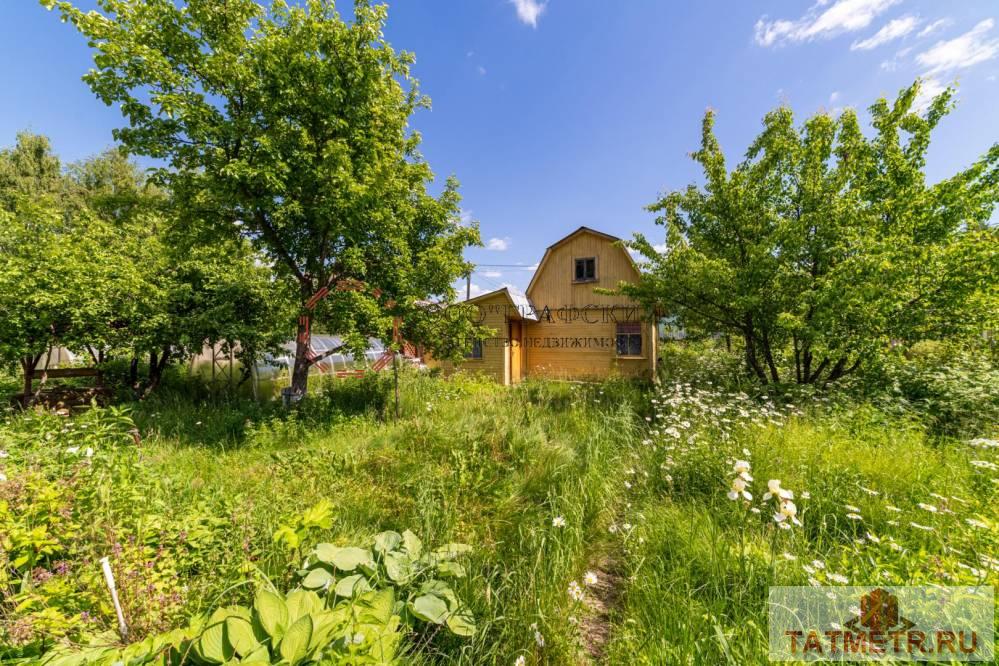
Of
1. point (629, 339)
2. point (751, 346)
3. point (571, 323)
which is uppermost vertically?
point (571, 323)

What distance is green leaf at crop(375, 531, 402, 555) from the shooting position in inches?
83.0

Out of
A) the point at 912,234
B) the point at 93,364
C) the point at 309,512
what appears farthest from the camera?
the point at 93,364

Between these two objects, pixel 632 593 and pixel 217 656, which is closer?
pixel 217 656

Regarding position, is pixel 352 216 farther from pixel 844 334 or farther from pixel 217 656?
pixel 844 334

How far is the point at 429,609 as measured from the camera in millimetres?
1771

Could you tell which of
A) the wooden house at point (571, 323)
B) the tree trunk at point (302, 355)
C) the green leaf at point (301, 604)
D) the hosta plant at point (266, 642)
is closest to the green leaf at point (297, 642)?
the hosta plant at point (266, 642)

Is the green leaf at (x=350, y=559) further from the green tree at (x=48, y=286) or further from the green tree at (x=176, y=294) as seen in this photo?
the green tree at (x=48, y=286)

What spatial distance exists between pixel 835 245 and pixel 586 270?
307 inches

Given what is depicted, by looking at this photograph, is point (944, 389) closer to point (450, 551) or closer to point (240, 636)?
point (450, 551)

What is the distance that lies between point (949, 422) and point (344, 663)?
799 cm

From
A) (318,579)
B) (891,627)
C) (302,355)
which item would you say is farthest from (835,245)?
(302,355)

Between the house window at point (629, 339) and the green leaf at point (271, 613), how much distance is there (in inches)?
486

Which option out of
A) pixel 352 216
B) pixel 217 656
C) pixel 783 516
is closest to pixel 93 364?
pixel 352 216

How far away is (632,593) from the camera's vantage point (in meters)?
2.35
